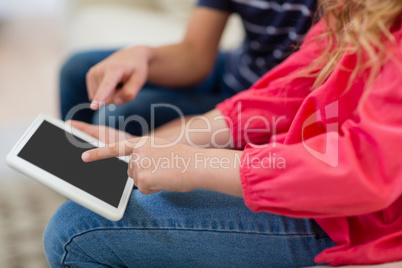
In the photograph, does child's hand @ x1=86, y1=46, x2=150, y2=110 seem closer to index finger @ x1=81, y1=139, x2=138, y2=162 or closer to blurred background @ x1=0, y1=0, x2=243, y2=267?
index finger @ x1=81, y1=139, x2=138, y2=162

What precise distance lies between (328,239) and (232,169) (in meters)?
0.16

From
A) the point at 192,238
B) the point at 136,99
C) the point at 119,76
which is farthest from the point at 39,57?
the point at 192,238

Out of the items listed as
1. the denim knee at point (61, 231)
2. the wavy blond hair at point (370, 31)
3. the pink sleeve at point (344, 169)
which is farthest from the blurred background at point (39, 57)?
the wavy blond hair at point (370, 31)

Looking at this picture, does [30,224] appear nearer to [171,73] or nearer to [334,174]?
[171,73]

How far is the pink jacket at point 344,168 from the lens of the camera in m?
0.44

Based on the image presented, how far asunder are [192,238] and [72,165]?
0.62 feet

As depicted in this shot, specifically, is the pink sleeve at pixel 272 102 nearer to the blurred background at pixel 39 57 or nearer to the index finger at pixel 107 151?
the index finger at pixel 107 151

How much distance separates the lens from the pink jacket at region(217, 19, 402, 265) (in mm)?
442

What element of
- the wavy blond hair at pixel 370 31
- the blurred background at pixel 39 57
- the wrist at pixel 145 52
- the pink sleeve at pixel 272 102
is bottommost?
the blurred background at pixel 39 57

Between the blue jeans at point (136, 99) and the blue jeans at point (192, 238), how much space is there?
322 millimetres

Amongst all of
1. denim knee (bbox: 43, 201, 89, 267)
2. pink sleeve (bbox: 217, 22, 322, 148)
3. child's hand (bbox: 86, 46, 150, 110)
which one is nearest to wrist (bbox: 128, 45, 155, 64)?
child's hand (bbox: 86, 46, 150, 110)

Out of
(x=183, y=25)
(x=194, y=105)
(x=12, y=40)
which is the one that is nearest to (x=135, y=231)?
(x=194, y=105)

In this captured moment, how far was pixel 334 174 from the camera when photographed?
1.50 feet

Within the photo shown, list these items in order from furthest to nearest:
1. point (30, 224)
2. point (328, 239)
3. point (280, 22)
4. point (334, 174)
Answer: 1. point (30, 224)
2. point (280, 22)
3. point (328, 239)
4. point (334, 174)
